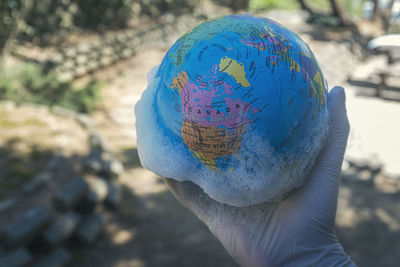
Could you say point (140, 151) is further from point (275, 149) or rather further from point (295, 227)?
point (295, 227)

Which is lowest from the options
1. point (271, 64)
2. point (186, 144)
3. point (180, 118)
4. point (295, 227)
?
point (295, 227)

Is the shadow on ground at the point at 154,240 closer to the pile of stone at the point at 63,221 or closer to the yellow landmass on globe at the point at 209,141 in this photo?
the pile of stone at the point at 63,221

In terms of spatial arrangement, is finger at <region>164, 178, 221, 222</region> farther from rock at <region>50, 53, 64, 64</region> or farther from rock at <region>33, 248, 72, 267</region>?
rock at <region>50, 53, 64, 64</region>

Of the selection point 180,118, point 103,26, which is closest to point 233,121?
point 180,118

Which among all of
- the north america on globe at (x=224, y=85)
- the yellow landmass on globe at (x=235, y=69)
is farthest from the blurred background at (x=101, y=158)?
the yellow landmass on globe at (x=235, y=69)

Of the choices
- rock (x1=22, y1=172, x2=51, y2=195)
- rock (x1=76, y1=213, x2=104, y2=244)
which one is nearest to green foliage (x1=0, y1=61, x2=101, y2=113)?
rock (x1=22, y1=172, x2=51, y2=195)

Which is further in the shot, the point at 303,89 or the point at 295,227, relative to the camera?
the point at 295,227
